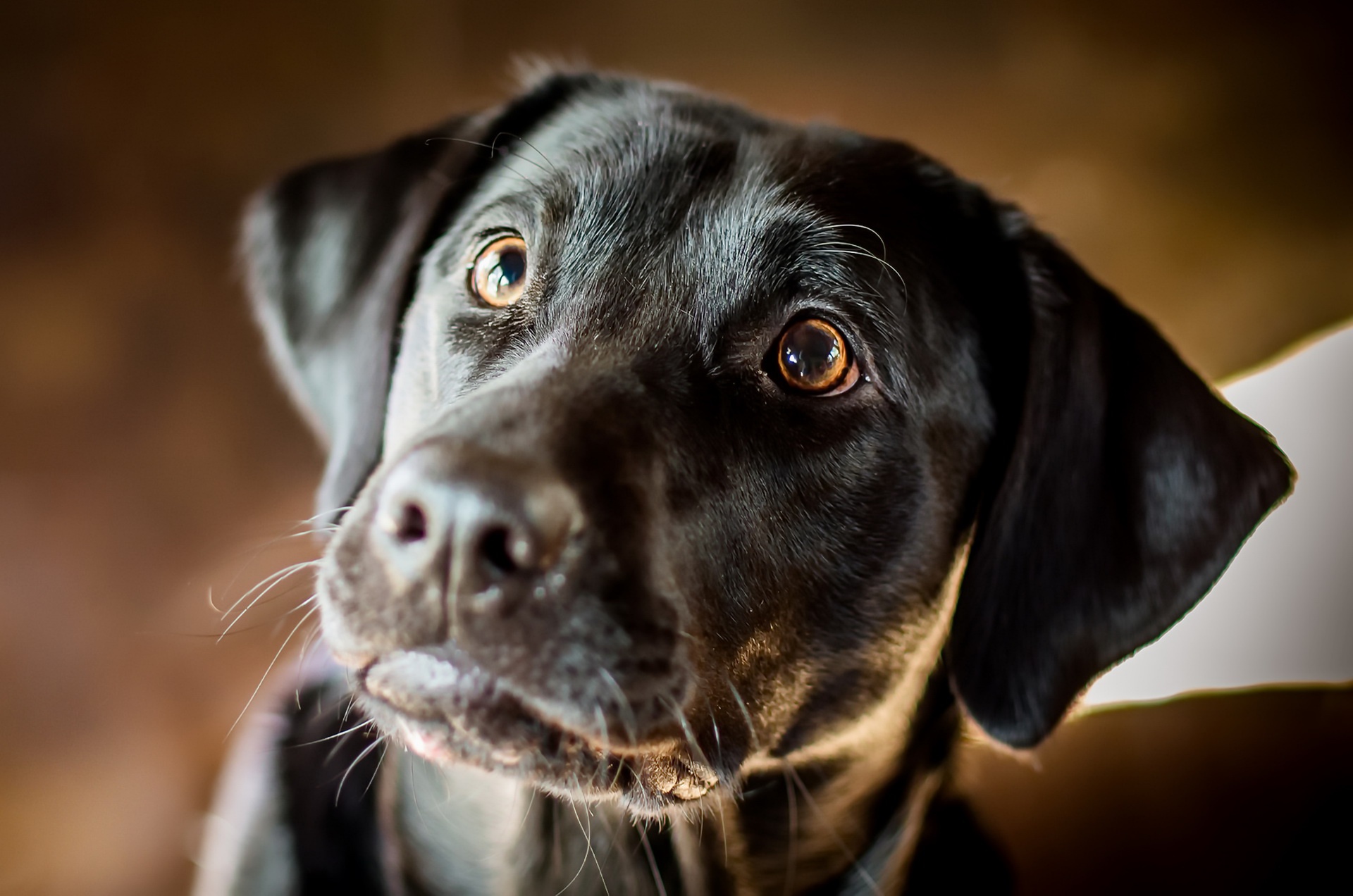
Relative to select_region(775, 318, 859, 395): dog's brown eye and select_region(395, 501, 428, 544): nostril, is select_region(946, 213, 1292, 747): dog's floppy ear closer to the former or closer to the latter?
select_region(775, 318, 859, 395): dog's brown eye

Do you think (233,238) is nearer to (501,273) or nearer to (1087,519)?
(501,273)

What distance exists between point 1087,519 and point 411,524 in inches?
36.7

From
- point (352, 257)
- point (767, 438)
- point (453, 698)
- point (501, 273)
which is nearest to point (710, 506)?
point (767, 438)

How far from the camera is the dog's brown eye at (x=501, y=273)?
1.25m

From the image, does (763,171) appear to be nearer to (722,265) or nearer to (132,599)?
(722,265)

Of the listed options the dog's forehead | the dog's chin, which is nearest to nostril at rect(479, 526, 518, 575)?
the dog's chin

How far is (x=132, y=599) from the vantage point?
77.2 inches

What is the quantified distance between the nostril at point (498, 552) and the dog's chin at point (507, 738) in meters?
0.11

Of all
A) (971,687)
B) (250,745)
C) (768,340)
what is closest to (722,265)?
(768,340)

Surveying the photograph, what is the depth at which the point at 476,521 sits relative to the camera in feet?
2.57

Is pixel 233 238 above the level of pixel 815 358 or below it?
below

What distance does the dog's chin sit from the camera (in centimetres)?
87

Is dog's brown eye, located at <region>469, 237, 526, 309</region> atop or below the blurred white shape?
atop

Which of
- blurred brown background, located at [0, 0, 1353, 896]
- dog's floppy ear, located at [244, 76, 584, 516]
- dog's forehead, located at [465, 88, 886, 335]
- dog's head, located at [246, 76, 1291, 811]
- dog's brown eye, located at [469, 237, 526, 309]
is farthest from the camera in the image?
blurred brown background, located at [0, 0, 1353, 896]
